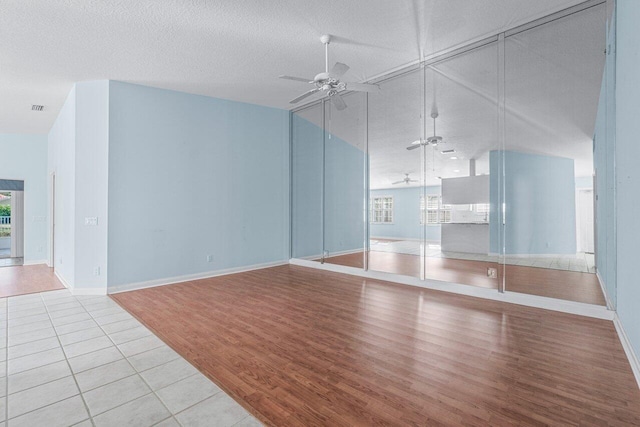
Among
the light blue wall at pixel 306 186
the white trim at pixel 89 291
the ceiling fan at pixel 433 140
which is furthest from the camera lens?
the light blue wall at pixel 306 186

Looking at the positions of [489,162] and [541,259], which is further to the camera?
[489,162]

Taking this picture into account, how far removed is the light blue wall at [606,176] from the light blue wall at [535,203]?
0.26 m

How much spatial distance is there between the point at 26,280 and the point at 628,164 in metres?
9.02

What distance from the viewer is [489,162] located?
4.55m

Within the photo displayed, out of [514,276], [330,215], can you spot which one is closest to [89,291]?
[330,215]

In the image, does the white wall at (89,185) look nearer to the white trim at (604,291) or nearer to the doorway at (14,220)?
the doorway at (14,220)

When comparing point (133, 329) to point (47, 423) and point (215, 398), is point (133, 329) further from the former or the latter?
point (215, 398)

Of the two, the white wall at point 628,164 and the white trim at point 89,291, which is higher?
the white wall at point 628,164

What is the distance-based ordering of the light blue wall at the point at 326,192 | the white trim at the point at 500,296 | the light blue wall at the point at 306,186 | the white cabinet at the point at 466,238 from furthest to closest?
the light blue wall at the point at 306,186
the light blue wall at the point at 326,192
the white cabinet at the point at 466,238
the white trim at the point at 500,296

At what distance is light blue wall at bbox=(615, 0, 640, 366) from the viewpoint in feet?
7.75

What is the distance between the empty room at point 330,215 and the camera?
91.5 inches

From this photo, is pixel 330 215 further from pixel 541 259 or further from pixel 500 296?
pixel 541 259

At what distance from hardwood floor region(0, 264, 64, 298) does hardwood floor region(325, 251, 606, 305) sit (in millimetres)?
5666

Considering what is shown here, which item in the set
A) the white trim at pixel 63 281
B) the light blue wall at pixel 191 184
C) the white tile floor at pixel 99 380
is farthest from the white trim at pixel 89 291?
the white tile floor at pixel 99 380
